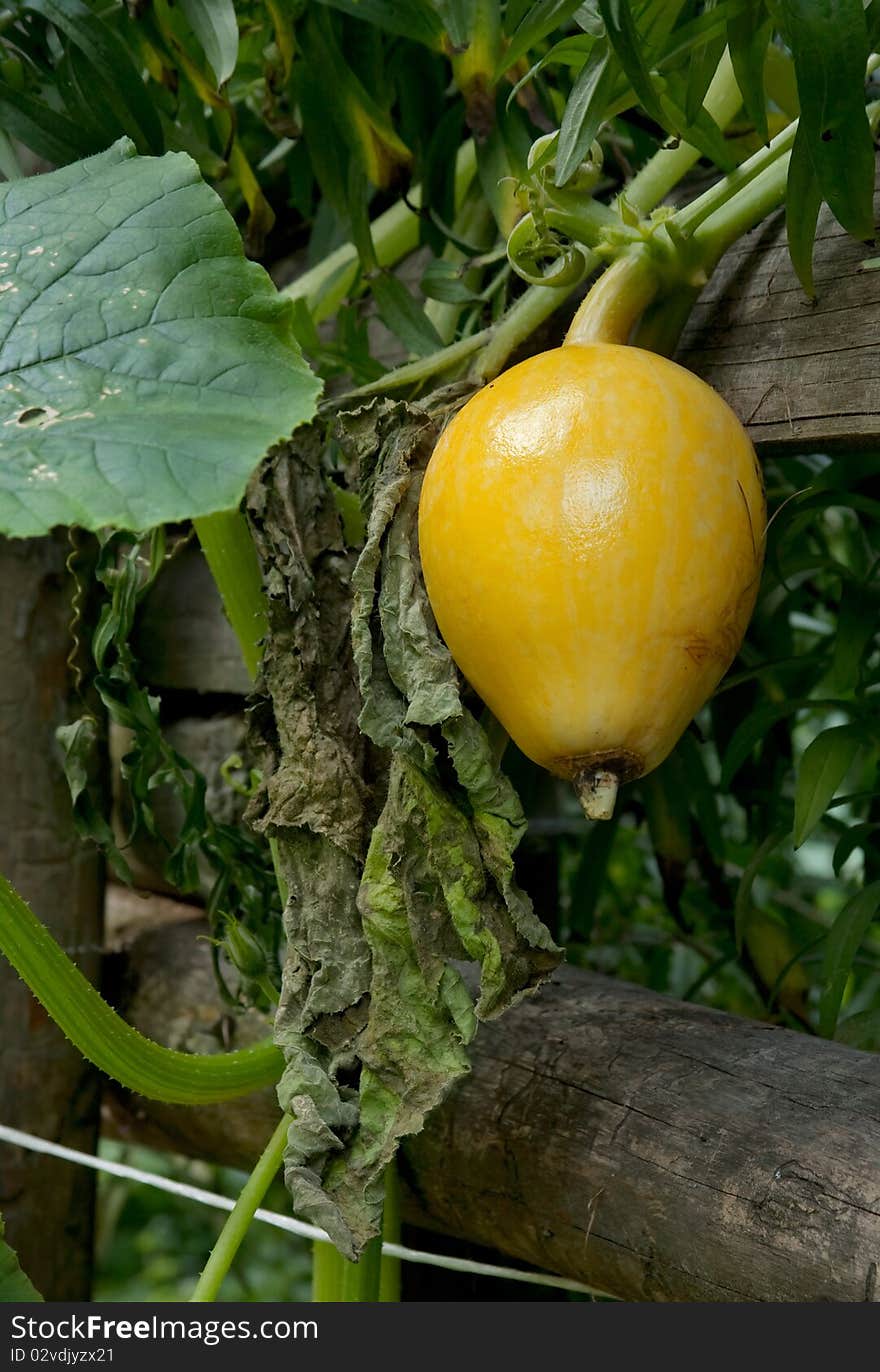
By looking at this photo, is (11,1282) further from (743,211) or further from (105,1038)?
(743,211)

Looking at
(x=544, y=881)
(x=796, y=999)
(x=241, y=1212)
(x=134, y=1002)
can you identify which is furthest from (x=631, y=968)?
(x=241, y=1212)

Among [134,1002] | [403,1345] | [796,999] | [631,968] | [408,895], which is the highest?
[408,895]

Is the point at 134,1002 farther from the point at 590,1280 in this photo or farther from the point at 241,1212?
the point at 590,1280

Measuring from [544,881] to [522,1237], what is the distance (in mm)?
490

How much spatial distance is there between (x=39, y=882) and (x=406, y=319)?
0.68m

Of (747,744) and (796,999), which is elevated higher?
(747,744)

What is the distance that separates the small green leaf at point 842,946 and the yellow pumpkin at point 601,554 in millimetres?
319

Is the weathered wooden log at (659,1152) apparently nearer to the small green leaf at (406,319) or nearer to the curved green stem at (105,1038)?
the curved green stem at (105,1038)

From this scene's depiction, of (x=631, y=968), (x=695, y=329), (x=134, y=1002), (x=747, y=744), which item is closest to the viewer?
(x=695, y=329)

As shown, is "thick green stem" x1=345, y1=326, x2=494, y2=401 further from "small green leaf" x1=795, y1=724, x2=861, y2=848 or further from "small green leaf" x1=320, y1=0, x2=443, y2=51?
"small green leaf" x1=795, y1=724, x2=861, y2=848

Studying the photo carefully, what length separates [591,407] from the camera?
0.63m

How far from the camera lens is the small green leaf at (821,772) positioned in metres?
0.84

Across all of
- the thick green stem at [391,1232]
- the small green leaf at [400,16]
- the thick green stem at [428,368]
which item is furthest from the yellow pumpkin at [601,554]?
the thick green stem at [391,1232]

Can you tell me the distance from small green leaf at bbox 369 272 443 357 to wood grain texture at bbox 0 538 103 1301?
1.63 ft
